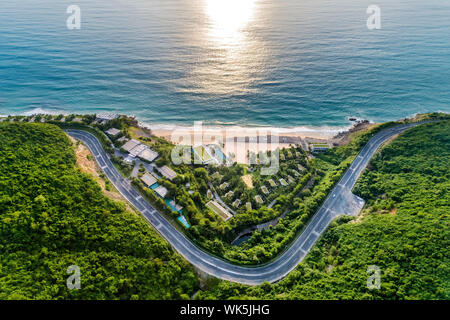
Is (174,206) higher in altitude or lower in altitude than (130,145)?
lower

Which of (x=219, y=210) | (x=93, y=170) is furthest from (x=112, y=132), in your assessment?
(x=219, y=210)

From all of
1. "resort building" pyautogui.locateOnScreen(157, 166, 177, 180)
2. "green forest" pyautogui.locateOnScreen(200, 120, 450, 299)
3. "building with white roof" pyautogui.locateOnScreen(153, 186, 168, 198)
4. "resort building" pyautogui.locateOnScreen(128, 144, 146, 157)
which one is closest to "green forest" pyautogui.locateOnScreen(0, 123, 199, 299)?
"building with white roof" pyautogui.locateOnScreen(153, 186, 168, 198)

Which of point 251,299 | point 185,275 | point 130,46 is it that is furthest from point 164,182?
point 130,46

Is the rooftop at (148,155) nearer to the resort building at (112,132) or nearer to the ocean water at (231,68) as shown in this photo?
the resort building at (112,132)

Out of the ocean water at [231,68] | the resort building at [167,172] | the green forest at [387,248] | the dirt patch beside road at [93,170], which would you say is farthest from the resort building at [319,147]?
the dirt patch beside road at [93,170]

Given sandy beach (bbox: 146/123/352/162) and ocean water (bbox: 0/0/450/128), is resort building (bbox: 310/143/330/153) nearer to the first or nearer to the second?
sandy beach (bbox: 146/123/352/162)
